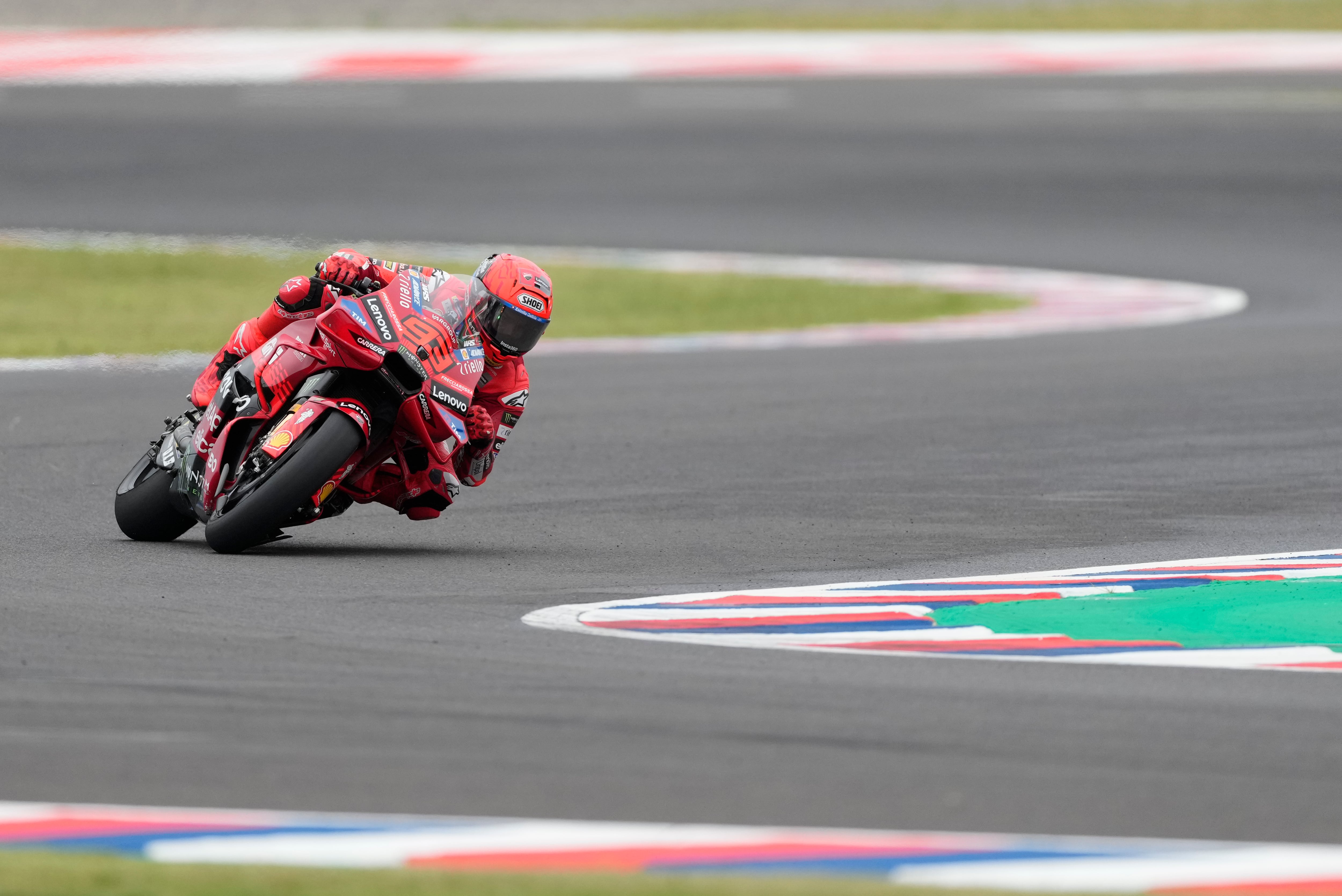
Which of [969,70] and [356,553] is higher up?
[969,70]

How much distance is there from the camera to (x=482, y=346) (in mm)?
7586

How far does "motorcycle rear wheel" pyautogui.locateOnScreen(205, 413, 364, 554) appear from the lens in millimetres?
7230

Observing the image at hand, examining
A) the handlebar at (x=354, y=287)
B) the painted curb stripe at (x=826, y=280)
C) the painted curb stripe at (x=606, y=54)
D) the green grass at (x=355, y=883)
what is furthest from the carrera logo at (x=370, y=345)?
the painted curb stripe at (x=606, y=54)

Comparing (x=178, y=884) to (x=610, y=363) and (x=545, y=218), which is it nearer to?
(x=610, y=363)

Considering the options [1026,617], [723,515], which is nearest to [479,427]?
[723,515]

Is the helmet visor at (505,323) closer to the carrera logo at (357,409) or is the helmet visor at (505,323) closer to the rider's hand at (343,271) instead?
the rider's hand at (343,271)

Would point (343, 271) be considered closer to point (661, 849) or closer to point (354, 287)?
point (354, 287)

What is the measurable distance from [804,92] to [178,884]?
71.4 ft

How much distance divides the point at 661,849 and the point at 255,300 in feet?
46.4

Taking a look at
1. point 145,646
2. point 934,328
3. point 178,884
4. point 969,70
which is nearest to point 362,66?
point 969,70

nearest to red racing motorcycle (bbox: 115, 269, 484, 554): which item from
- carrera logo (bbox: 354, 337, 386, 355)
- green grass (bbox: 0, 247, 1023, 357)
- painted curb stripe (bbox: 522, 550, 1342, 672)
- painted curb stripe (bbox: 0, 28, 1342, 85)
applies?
carrera logo (bbox: 354, 337, 386, 355)

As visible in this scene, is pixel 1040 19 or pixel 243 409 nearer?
pixel 243 409

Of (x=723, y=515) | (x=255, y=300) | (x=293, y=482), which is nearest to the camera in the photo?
(x=293, y=482)

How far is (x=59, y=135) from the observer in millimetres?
22859
